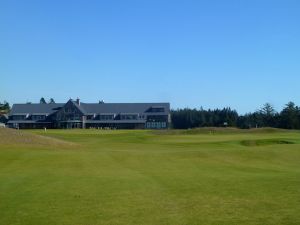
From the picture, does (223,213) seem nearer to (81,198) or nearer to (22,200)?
(81,198)

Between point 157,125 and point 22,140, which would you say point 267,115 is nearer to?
point 157,125

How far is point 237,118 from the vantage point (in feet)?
484

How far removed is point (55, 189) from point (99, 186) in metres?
1.60

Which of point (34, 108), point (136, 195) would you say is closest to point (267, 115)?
point (34, 108)

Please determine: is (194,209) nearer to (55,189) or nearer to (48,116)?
(55,189)

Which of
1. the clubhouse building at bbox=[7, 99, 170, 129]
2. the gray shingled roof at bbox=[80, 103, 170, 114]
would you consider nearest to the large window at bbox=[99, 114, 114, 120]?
the clubhouse building at bbox=[7, 99, 170, 129]

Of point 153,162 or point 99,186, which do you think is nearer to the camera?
point 99,186

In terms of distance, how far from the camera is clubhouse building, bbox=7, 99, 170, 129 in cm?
15112

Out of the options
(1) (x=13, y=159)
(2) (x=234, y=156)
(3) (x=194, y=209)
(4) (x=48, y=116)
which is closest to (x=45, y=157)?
(1) (x=13, y=159)

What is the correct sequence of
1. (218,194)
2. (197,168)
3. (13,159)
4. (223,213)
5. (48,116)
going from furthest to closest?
(48,116) < (13,159) < (197,168) < (218,194) < (223,213)

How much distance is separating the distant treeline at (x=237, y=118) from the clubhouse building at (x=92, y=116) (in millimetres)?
12648

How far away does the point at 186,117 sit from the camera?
550 ft

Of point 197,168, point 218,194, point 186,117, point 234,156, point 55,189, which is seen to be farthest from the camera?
point 186,117

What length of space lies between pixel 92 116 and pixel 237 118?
43.0 m
